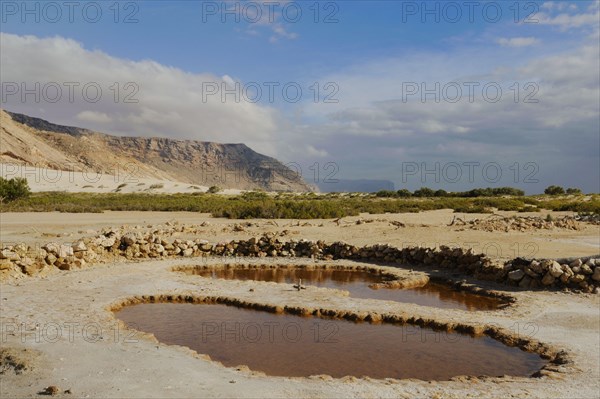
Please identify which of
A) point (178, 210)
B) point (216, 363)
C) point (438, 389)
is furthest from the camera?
point (178, 210)

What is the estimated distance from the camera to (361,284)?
50.3 ft

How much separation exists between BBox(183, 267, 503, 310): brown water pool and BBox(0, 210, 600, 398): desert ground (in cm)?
83

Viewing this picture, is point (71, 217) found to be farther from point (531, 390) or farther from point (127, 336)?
point (531, 390)

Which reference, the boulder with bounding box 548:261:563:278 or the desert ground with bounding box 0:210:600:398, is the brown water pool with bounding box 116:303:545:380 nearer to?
the desert ground with bounding box 0:210:600:398

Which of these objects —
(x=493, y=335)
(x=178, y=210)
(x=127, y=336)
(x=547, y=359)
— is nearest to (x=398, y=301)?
(x=493, y=335)

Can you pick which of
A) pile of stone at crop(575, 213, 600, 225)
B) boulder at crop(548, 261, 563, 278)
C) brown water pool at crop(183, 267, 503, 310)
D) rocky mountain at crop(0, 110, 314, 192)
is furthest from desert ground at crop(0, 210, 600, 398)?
rocky mountain at crop(0, 110, 314, 192)

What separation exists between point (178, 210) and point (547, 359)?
32.2m

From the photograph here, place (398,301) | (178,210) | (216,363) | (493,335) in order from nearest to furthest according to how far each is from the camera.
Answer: (216,363)
(493,335)
(398,301)
(178,210)

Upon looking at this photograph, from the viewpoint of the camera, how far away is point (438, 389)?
6.90m

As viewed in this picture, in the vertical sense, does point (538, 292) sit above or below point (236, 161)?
below

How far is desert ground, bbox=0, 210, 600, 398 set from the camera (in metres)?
6.71

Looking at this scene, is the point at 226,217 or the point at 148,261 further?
the point at 226,217

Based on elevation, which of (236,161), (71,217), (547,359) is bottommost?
(547,359)

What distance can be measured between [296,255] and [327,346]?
33.6 feet
